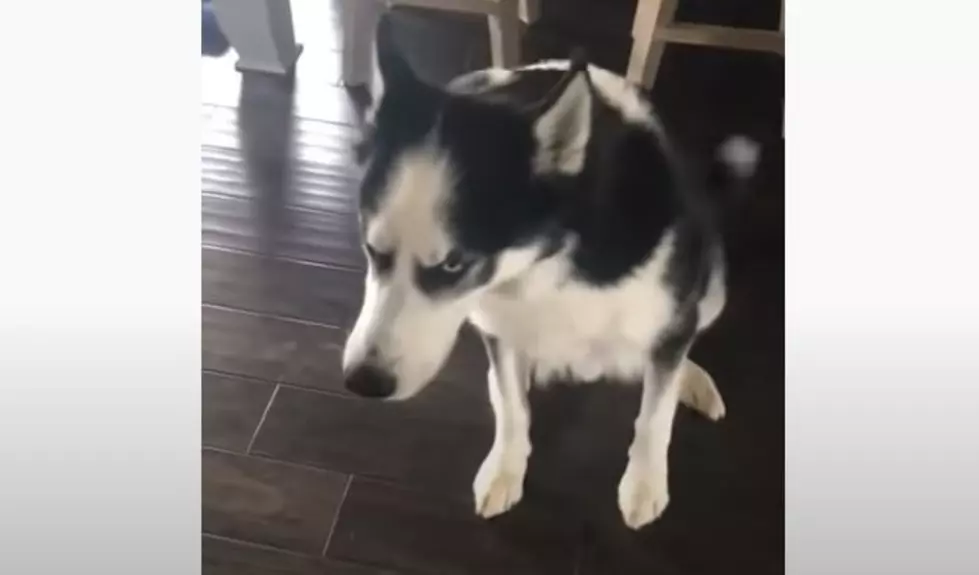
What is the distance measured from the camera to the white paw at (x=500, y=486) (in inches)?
29.1

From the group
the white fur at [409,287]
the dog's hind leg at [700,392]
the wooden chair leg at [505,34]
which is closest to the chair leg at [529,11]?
the wooden chair leg at [505,34]

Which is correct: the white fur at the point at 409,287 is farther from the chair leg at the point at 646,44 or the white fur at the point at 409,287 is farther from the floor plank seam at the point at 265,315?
the chair leg at the point at 646,44

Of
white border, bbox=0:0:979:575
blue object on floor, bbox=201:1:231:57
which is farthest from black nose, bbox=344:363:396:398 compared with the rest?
blue object on floor, bbox=201:1:231:57

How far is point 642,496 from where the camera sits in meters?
0.73

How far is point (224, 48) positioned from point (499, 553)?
38 cm

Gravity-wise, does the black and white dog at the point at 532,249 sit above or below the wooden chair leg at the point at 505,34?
below

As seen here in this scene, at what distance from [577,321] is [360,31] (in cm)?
23

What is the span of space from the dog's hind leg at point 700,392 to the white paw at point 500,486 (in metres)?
0.11

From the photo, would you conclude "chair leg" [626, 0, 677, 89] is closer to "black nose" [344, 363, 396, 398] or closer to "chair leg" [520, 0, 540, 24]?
"chair leg" [520, 0, 540, 24]
